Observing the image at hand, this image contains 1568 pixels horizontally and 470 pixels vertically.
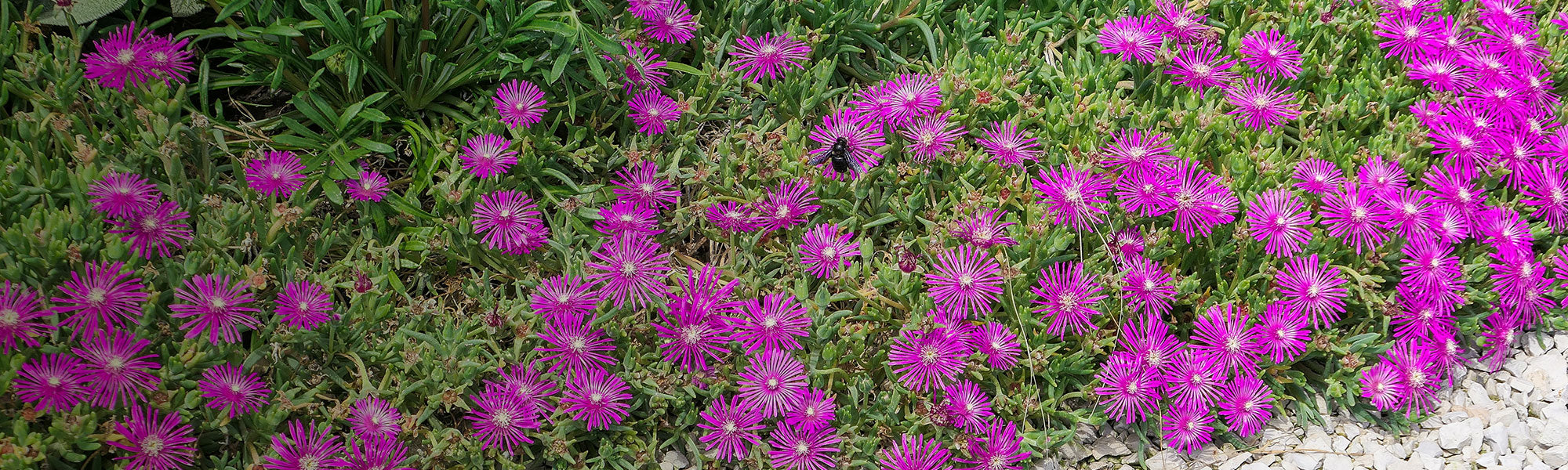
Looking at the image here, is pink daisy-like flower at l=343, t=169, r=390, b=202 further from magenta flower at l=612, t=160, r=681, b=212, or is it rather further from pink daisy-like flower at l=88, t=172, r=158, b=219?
magenta flower at l=612, t=160, r=681, b=212

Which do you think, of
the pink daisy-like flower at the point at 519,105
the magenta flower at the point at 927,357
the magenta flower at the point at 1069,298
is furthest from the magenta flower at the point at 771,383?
the pink daisy-like flower at the point at 519,105

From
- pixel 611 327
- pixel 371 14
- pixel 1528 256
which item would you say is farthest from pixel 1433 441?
pixel 371 14

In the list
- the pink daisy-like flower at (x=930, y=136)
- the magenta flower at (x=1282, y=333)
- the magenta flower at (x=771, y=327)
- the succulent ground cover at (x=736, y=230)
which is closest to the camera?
the succulent ground cover at (x=736, y=230)

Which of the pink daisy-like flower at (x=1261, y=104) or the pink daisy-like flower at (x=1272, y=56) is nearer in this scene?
the pink daisy-like flower at (x=1261, y=104)

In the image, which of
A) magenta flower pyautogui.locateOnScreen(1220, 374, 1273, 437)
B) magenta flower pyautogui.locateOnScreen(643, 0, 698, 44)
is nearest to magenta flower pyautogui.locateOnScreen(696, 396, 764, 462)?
magenta flower pyautogui.locateOnScreen(643, 0, 698, 44)

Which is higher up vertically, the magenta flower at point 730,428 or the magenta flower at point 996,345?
the magenta flower at point 996,345

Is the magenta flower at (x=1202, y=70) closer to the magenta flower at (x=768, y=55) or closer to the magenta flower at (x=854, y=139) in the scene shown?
the magenta flower at (x=854, y=139)

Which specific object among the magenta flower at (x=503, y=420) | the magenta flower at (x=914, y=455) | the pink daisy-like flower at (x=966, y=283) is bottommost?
the magenta flower at (x=914, y=455)
